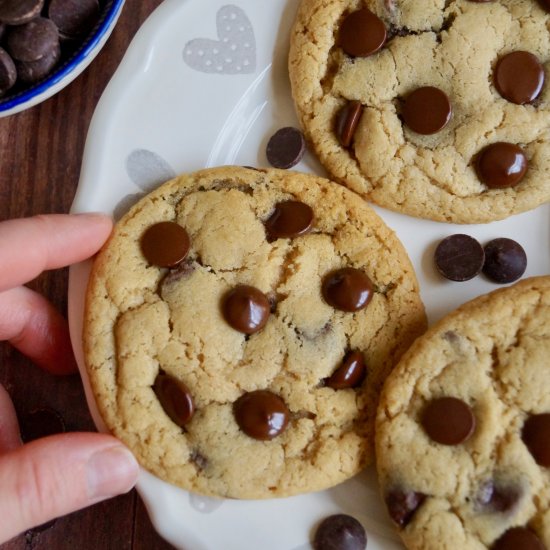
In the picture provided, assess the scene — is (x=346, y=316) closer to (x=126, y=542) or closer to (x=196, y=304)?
(x=196, y=304)

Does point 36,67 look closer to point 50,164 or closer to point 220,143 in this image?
point 50,164

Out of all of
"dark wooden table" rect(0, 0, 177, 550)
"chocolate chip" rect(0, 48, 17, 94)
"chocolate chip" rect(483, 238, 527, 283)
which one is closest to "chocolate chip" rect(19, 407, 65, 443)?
"dark wooden table" rect(0, 0, 177, 550)

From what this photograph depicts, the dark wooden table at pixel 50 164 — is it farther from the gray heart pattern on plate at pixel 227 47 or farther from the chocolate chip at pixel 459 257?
the chocolate chip at pixel 459 257

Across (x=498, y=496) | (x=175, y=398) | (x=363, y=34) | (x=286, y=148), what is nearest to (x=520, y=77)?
(x=363, y=34)

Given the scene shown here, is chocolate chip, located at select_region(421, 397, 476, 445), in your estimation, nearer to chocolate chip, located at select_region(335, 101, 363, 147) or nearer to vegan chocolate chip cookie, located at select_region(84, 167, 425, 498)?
vegan chocolate chip cookie, located at select_region(84, 167, 425, 498)

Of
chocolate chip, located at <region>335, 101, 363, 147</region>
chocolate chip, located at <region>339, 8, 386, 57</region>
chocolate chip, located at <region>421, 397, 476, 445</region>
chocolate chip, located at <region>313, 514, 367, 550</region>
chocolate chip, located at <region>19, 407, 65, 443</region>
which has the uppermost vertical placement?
chocolate chip, located at <region>339, 8, 386, 57</region>

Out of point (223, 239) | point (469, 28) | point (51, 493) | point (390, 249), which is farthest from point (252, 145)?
point (51, 493)
